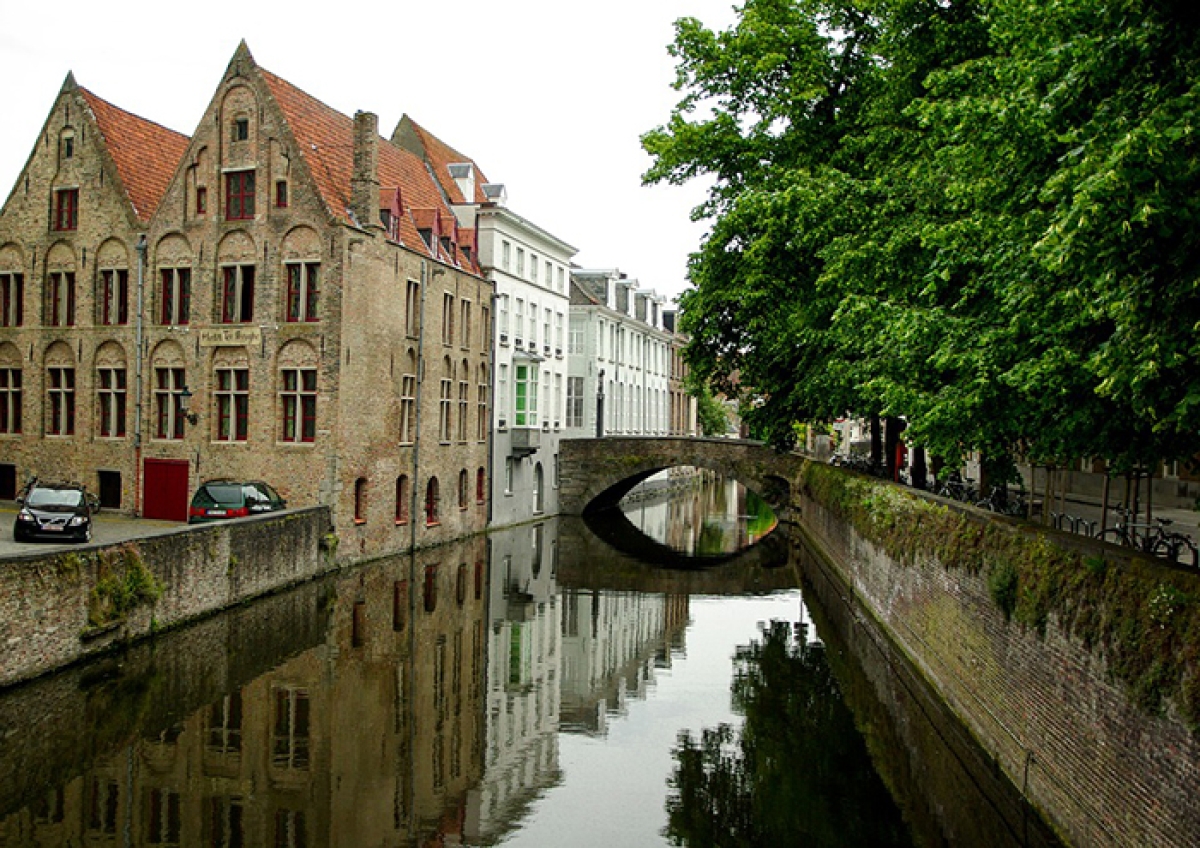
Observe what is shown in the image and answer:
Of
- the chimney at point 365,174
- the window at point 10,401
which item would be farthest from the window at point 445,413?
the window at point 10,401

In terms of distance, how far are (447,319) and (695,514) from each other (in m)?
26.6

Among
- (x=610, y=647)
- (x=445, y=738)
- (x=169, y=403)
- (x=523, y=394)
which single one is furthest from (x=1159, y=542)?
(x=523, y=394)

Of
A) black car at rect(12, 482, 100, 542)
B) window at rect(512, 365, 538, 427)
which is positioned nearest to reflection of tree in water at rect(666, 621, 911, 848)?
black car at rect(12, 482, 100, 542)

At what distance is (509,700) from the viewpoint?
18.0 meters

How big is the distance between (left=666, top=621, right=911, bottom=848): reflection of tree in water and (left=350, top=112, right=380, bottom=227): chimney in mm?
18450

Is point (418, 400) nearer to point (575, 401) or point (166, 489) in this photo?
point (166, 489)

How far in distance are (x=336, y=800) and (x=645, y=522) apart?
135ft

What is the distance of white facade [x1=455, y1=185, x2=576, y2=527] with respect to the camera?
43594 mm

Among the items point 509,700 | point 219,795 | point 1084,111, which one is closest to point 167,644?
point 509,700

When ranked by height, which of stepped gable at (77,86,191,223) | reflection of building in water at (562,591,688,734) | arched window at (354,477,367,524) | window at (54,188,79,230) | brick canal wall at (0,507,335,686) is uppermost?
stepped gable at (77,86,191,223)

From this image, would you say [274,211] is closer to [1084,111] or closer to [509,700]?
[509,700]

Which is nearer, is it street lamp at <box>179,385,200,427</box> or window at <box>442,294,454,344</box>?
street lamp at <box>179,385,200,427</box>

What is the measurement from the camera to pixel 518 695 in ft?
60.7

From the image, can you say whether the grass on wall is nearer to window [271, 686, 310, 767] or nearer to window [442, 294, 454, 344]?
window [271, 686, 310, 767]
